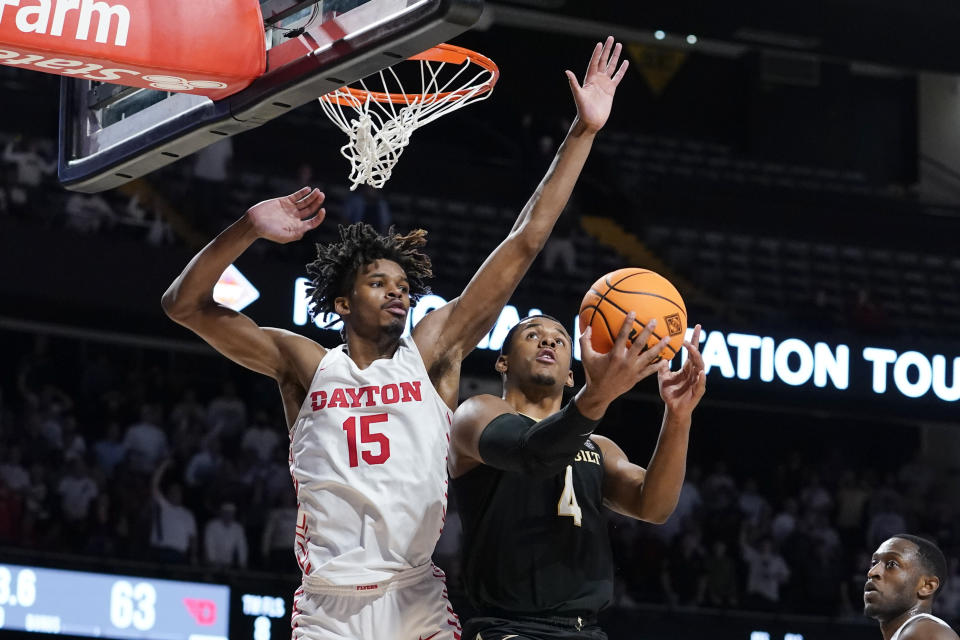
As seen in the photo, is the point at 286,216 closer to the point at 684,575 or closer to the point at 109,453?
the point at 109,453

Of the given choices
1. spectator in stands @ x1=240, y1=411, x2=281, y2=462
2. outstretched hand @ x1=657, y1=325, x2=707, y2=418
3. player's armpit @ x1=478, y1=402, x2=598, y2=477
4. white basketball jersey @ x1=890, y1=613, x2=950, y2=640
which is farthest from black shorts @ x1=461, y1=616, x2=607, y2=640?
spectator in stands @ x1=240, y1=411, x2=281, y2=462

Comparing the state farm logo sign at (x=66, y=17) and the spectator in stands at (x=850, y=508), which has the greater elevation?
the state farm logo sign at (x=66, y=17)

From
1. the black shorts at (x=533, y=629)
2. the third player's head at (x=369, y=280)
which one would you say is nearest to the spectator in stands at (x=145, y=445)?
the third player's head at (x=369, y=280)

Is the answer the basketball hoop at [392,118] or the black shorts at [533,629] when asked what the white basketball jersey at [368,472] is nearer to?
the black shorts at [533,629]

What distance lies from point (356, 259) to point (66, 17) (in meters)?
1.18

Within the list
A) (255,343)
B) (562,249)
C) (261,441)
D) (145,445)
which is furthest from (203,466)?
(255,343)

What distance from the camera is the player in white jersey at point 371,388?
436cm

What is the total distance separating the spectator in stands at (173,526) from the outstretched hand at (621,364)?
823cm

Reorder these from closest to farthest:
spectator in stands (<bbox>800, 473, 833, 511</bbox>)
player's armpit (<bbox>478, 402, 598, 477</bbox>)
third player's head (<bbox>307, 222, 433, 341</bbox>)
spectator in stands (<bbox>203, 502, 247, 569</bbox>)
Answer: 1. player's armpit (<bbox>478, 402, 598, 477</bbox>)
2. third player's head (<bbox>307, 222, 433, 341</bbox>)
3. spectator in stands (<bbox>203, 502, 247, 569</bbox>)
4. spectator in stands (<bbox>800, 473, 833, 511</bbox>)

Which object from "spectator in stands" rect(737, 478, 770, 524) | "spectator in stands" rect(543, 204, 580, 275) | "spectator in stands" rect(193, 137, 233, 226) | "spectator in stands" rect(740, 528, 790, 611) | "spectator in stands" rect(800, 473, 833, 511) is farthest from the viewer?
"spectator in stands" rect(543, 204, 580, 275)

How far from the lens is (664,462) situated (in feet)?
14.7

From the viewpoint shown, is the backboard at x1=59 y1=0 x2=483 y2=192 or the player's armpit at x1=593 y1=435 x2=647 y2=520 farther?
the player's armpit at x1=593 y1=435 x2=647 y2=520

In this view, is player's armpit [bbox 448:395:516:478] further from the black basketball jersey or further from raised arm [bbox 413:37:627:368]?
raised arm [bbox 413:37:627:368]

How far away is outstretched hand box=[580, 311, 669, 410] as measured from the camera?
3738 millimetres
